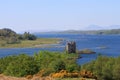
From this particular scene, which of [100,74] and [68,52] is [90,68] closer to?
[100,74]

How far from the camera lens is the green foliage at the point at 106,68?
51.4 m

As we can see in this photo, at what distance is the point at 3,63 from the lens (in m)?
55.9

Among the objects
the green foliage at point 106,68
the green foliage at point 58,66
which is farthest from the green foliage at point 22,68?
the green foliage at point 106,68

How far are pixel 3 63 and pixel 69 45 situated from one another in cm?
8603

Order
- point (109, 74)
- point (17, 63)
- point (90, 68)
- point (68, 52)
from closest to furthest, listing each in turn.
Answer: point (17, 63), point (109, 74), point (90, 68), point (68, 52)

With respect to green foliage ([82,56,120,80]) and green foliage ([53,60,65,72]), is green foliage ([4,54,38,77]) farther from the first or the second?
green foliage ([82,56,120,80])

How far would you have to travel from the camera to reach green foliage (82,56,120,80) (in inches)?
2024

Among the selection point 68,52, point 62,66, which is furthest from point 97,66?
point 68,52

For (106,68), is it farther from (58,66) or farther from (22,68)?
(22,68)

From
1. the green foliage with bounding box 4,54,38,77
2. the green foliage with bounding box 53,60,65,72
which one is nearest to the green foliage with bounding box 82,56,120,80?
the green foliage with bounding box 53,60,65,72

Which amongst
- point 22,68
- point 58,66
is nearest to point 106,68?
point 58,66

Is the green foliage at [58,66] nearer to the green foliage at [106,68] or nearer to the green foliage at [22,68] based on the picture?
the green foliage at [22,68]

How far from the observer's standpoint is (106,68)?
53.7m

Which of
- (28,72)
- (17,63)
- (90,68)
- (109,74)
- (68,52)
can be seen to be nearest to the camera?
(28,72)
